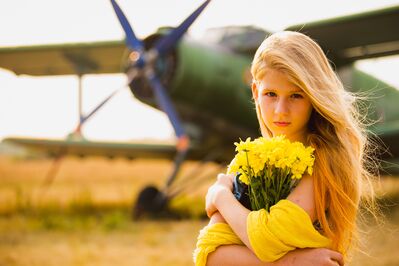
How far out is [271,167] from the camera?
4.49 ft

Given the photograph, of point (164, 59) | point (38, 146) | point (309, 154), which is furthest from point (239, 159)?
point (38, 146)

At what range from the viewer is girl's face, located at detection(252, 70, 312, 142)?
56.9 inches

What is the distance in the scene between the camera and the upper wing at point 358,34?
704 centimetres

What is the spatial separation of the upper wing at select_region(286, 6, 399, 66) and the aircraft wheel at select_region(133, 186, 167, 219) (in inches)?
113

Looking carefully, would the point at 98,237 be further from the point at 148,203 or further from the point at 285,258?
the point at 285,258

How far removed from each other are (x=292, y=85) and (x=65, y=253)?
3845 millimetres

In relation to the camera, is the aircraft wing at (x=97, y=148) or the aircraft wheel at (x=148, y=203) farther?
the aircraft wing at (x=97, y=148)

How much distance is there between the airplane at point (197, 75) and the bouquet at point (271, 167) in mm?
4898

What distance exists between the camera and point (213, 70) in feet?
23.7

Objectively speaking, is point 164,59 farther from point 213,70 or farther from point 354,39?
point 354,39

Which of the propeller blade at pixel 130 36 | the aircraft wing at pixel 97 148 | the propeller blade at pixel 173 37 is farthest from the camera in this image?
the aircraft wing at pixel 97 148

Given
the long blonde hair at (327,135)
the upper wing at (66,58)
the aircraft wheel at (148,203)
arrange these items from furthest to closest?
the upper wing at (66,58) < the aircraft wheel at (148,203) < the long blonde hair at (327,135)

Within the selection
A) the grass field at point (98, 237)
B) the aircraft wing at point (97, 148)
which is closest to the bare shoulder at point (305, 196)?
the grass field at point (98, 237)

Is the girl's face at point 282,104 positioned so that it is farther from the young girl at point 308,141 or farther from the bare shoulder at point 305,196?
the bare shoulder at point 305,196
